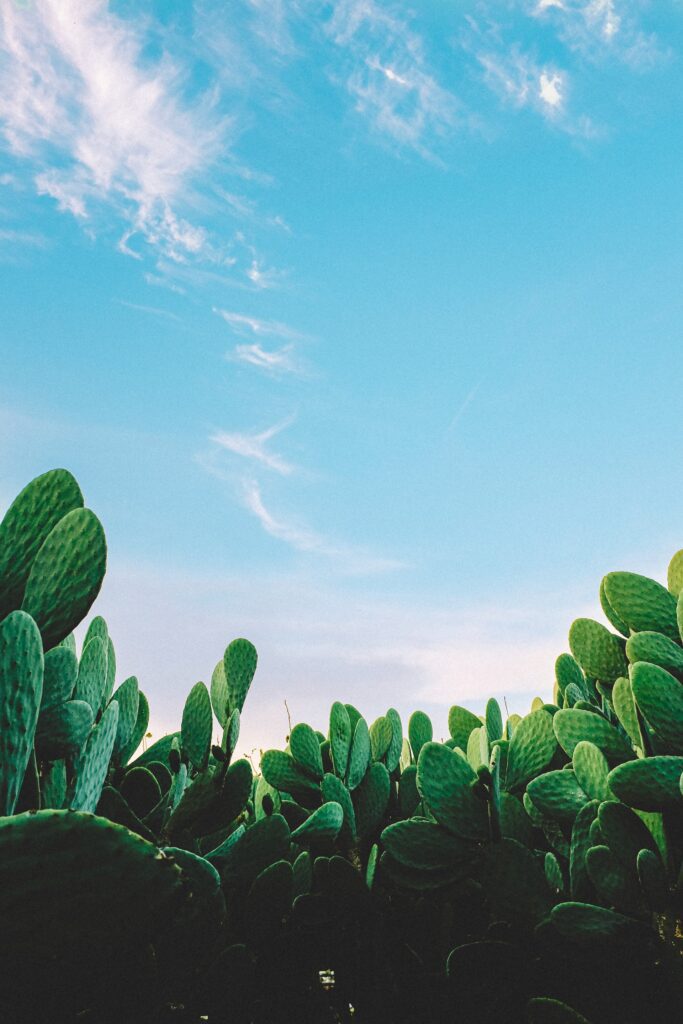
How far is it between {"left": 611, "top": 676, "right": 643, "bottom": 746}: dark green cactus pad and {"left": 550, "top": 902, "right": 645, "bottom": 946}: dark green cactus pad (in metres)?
0.41

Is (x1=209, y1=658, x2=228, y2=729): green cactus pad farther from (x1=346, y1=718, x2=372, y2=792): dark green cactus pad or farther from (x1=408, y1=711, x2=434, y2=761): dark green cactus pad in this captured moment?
(x1=408, y1=711, x2=434, y2=761): dark green cactus pad

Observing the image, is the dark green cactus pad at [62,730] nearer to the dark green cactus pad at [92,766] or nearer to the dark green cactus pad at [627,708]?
the dark green cactus pad at [92,766]

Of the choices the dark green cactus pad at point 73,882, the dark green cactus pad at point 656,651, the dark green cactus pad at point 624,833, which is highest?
the dark green cactus pad at point 656,651

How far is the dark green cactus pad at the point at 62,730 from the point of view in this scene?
132 cm

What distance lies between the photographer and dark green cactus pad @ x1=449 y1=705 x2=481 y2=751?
2819 mm

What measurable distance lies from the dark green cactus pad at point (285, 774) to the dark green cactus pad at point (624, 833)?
0.99 metres

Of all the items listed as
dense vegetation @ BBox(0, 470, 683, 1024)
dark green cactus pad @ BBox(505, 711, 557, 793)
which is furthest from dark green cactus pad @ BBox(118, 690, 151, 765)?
dark green cactus pad @ BBox(505, 711, 557, 793)

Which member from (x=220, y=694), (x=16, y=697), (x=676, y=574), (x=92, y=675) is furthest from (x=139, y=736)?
(x=676, y=574)

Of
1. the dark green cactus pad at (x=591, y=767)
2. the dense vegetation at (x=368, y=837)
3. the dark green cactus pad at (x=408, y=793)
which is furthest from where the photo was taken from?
the dark green cactus pad at (x=408, y=793)

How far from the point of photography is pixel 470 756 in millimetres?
2387

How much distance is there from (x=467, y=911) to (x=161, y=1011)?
37.8 inches

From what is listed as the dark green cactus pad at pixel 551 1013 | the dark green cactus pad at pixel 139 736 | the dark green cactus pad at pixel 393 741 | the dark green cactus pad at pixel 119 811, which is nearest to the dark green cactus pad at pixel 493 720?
the dark green cactus pad at pixel 393 741

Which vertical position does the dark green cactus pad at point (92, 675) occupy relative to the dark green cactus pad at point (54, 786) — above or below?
above

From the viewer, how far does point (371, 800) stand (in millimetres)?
2332
